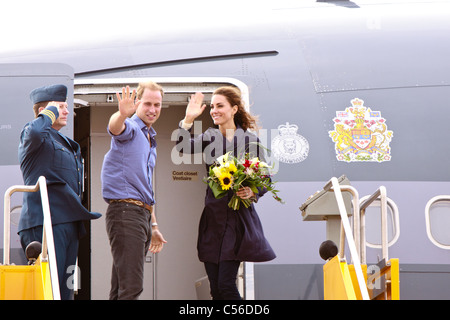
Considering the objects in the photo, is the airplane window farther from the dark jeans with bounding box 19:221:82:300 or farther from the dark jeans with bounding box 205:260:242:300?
the dark jeans with bounding box 19:221:82:300

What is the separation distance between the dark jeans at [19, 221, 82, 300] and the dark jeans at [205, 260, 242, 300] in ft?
3.53

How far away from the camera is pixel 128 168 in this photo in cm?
578

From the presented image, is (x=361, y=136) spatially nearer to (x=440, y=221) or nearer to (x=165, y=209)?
(x=440, y=221)

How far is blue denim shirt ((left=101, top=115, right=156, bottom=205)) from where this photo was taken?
225 inches

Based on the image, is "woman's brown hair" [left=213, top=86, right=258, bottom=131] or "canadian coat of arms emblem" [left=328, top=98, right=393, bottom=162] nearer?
"woman's brown hair" [left=213, top=86, right=258, bottom=131]

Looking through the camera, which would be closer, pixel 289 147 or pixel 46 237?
pixel 46 237

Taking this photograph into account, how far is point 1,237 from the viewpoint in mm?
6465

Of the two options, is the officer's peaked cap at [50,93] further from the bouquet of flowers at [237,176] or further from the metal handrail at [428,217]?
the metal handrail at [428,217]

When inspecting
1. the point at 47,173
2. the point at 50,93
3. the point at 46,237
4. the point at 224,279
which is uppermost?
the point at 50,93

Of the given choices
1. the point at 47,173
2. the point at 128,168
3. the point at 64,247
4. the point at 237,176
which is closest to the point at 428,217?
the point at 237,176

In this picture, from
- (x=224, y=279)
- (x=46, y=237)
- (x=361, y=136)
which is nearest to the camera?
(x=46, y=237)

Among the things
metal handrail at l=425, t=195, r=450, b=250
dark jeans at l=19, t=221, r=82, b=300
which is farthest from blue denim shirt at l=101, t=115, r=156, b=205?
metal handrail at l=425, t=195, r=450, b=250

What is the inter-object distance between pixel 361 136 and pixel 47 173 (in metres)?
2.69

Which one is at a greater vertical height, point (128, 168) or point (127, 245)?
point (128, 168)
